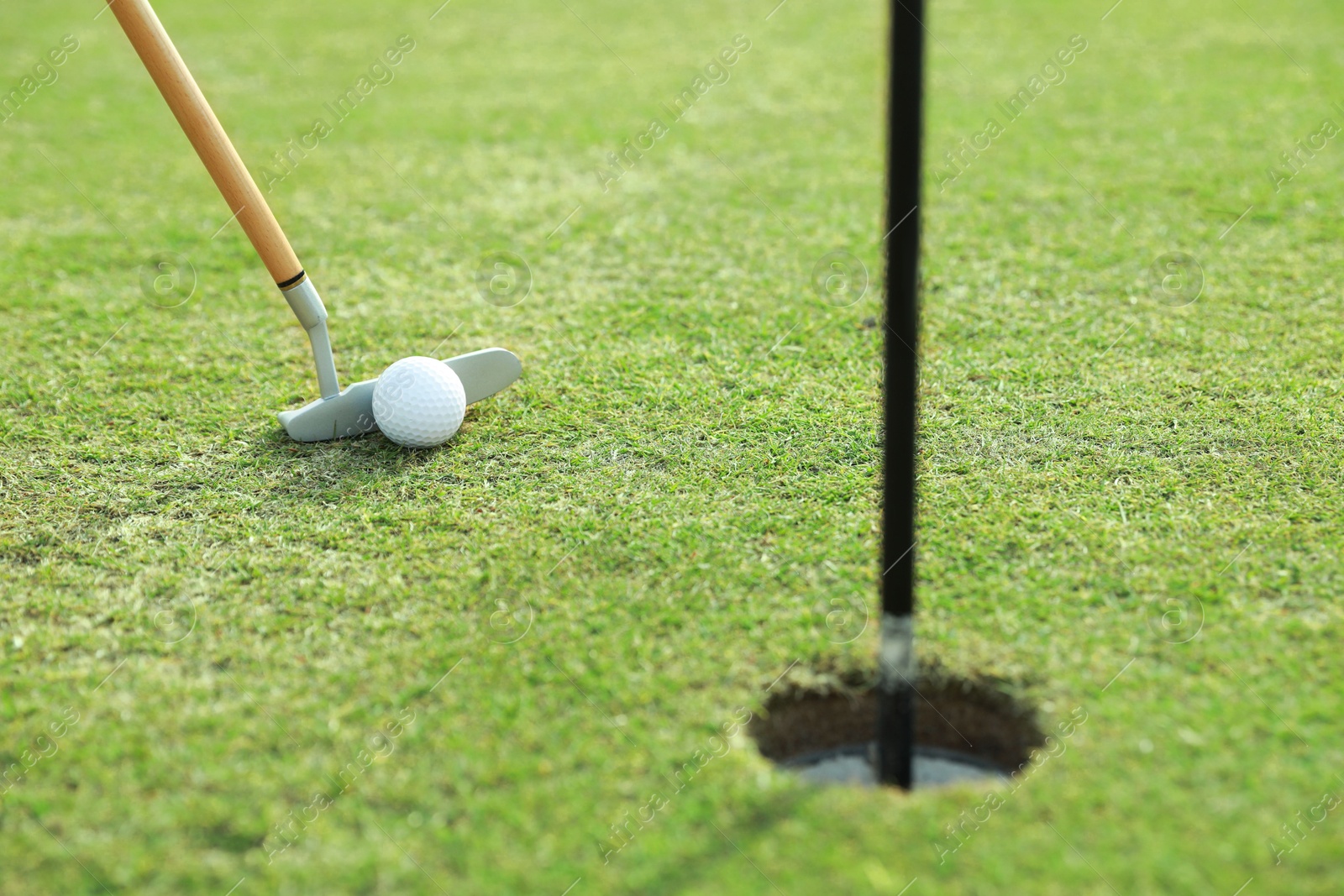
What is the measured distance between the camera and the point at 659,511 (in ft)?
11.9

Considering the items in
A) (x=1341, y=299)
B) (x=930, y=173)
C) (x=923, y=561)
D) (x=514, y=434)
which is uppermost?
(x=514, y=434)

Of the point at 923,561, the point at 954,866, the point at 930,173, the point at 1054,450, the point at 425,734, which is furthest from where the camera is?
the point at 930,173

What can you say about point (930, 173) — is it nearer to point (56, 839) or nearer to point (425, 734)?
point (425, 734)

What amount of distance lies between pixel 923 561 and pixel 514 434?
1594mm

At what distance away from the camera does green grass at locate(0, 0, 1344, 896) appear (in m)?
2.51

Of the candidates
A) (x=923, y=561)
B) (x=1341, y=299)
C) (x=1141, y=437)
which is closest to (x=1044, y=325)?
(x=1141, y=437)

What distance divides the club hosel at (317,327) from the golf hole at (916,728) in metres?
2.12

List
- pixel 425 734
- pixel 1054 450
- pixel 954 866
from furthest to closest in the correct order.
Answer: pixel 1054 450 → pixel 425 734 → pixel 954 866

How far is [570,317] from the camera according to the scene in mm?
5023

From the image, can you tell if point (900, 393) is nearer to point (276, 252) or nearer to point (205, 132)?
point (276, 252)

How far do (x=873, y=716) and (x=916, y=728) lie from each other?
4.8 inches

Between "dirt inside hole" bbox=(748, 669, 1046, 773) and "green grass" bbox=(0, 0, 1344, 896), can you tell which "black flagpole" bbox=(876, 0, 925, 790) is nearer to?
"dirt inside hole" bbox=(748, 669, 1046, 773)

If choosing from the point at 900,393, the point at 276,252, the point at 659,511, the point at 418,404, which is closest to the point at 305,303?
the point at 276,252

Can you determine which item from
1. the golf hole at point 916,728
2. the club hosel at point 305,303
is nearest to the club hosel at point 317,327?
the club hosel at point 305,303
